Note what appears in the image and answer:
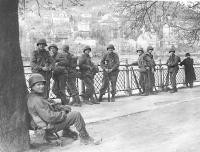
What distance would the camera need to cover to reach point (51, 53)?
11.2m

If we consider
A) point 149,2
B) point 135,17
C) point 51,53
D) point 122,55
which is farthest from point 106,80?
point 122,55

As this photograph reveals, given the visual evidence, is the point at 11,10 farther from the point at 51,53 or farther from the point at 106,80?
the point at 106,80

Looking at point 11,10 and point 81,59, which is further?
point 81,59

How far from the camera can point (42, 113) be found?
20.3ft

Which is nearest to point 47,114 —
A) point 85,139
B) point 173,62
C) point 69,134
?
point 85,139

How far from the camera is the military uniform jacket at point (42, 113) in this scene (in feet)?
20.4

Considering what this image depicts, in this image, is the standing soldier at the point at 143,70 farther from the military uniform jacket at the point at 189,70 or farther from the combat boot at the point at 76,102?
the combat boot at the point at 76,102

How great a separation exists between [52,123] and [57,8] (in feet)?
18.0

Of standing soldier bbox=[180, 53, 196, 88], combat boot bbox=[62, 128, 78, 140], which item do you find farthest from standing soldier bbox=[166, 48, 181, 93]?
combat boot bbox=[62, 128, 78, 140]

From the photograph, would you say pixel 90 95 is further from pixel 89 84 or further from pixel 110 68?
pixel 110 68

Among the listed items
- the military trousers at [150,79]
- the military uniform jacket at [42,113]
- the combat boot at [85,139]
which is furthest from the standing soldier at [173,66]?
the military uniform jacket at [42,113]

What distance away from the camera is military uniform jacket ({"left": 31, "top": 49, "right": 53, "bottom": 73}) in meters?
10.1

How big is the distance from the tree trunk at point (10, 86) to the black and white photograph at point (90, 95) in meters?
0.01

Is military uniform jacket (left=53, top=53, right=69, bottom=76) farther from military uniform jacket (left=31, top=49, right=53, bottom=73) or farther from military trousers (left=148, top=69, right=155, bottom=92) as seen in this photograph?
military trousers (left=148, top=69, right=155, bottom=92)
